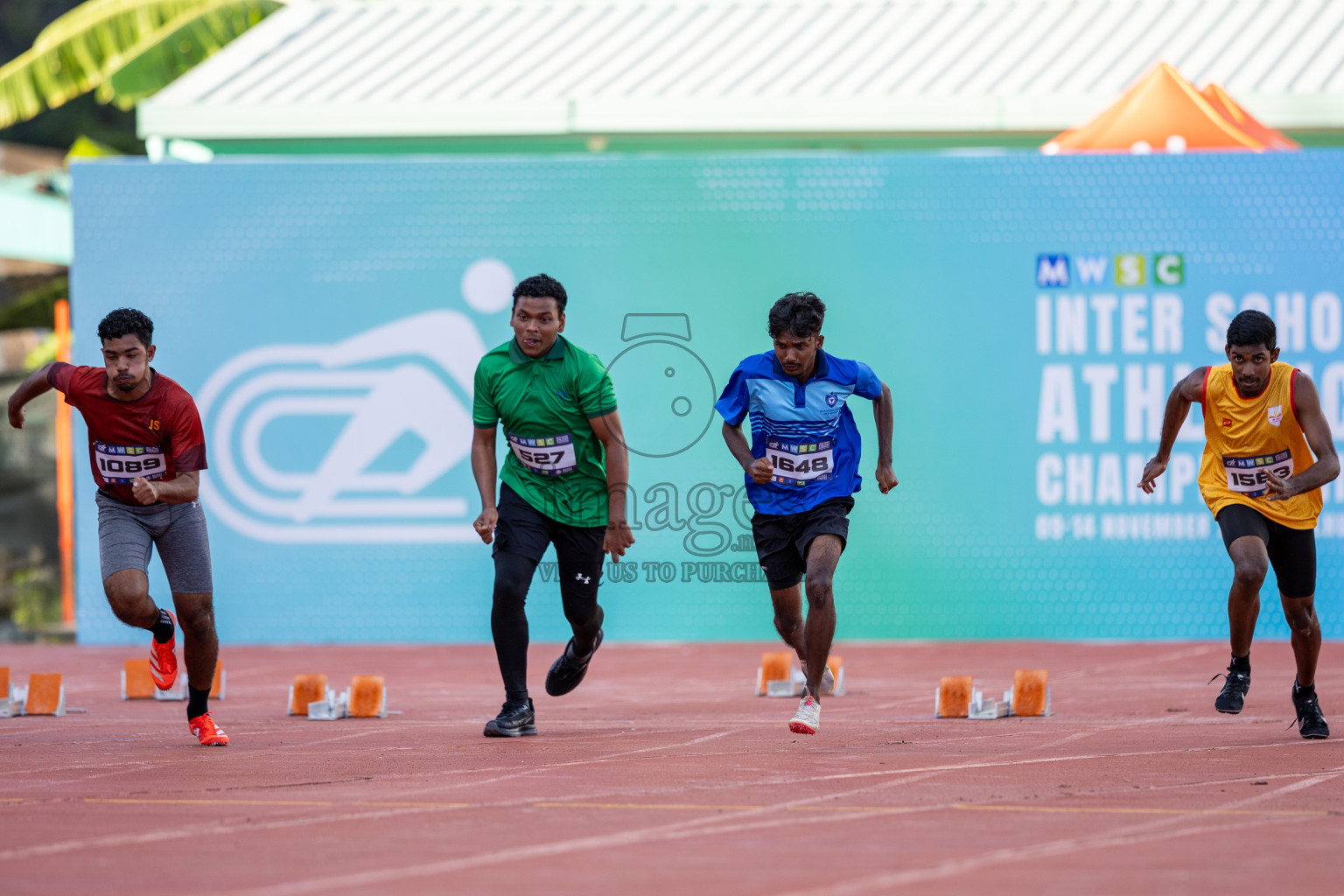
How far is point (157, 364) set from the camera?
1351cm

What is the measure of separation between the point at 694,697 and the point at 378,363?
4.82 m

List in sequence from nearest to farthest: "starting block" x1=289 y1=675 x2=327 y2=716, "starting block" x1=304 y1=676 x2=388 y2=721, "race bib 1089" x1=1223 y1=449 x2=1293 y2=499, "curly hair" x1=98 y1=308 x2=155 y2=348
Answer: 1. "curly hair" x1=98 y1=308 x2=155 y2=348
2. "race bib 1089" x1=1223 y1=449 x2=1293 y2=499
3. "starting block" x1=304 y1=676 x2=388 y2=721
4. "starting block" x1=289 y1=675 x2=327 y2=716

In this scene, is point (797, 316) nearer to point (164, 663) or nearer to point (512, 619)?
point (512, 619)

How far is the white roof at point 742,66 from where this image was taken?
15.1m

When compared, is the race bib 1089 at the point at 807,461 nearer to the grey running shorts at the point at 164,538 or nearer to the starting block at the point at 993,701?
the starting block at the point at 993,701

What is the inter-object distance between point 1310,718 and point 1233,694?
571mm

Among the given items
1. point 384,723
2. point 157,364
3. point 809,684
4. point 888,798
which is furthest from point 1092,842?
point 157,364

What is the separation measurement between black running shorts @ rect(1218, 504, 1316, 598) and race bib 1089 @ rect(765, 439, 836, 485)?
1863mm

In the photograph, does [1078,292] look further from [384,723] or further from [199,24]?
[199,24]

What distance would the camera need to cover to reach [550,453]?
7.86 metres

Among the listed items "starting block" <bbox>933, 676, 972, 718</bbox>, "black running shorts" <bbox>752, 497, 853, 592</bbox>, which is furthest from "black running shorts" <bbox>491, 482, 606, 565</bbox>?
"starting block" <bbox>933, 676, 972, 718</bbox>

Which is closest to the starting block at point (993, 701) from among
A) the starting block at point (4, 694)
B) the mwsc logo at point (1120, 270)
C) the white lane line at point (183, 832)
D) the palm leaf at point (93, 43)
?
the white lane line at point (183, 832)

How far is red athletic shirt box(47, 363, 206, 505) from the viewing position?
24.2 ft

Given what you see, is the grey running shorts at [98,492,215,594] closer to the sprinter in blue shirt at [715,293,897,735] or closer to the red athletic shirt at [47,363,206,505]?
the red athletic shirt at [47,363,206,505]
